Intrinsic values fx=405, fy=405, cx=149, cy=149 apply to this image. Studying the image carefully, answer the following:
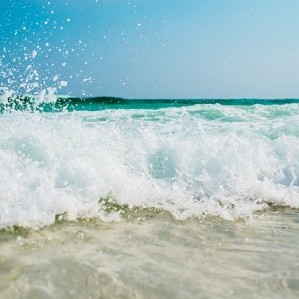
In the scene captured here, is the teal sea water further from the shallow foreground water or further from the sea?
the shallow foreground water

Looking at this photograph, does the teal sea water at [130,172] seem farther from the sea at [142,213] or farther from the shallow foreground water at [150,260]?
the shallow foreground water at [150,260]

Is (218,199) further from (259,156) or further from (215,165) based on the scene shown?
(259,156)

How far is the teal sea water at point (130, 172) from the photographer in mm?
3693

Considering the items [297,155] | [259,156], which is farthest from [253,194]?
[297,155]

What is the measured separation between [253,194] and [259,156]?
115cm

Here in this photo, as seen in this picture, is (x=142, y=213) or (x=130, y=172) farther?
(x=130, y=172)

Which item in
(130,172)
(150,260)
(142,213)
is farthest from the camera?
(130,172)

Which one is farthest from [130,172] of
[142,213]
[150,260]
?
[150,260]

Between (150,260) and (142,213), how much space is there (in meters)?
1.24

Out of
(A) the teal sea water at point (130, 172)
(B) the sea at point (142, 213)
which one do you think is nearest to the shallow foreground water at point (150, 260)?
(B) the sea at point (142, 213)

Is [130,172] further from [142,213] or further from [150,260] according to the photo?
[150,260]

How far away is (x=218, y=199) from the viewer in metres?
4.45

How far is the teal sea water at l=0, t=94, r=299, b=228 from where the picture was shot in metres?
3.69

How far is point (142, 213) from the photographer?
3.82 m
